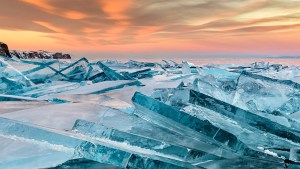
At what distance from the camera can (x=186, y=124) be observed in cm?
133

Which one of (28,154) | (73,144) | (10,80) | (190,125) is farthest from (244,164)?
(10,80)

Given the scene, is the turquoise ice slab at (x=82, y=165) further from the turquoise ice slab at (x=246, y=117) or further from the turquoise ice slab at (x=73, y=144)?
the turquoise ice slab at (x=246, y=117)

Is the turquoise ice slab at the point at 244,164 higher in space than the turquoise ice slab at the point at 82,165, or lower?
higher

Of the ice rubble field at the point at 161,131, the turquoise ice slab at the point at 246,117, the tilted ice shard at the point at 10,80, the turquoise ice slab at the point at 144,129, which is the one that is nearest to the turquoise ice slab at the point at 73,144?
the ice rubble field at the point at 161,131

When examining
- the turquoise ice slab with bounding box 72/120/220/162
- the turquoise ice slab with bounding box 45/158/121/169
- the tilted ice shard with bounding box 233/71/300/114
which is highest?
the tilted ice shard with bounding box 233/71/300/114

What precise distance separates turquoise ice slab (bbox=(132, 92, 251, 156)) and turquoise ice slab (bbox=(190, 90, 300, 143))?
0.28m

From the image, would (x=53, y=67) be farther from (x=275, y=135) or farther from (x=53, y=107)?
(x=275, y=135)

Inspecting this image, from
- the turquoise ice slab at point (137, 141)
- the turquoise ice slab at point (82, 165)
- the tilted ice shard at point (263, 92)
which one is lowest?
the turquoise ice slab at point (82, 165)

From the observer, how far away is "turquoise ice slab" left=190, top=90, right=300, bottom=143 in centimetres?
138

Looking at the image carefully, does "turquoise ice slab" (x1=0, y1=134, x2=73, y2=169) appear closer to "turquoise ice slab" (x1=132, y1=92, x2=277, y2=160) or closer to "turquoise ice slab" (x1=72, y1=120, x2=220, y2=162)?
"turquoise ice slab" (x1=72, y1=120, x2=220, y2=162)

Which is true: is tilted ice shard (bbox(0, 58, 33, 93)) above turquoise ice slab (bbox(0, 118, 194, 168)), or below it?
above

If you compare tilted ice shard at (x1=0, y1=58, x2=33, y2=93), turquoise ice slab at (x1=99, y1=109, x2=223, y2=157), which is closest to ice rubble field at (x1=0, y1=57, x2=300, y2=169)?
turquoise ice slab at (x1=99, y1=109, x2=223, y2=157)

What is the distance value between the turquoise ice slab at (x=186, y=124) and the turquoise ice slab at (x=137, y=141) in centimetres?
9

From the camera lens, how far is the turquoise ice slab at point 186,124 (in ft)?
3.76
